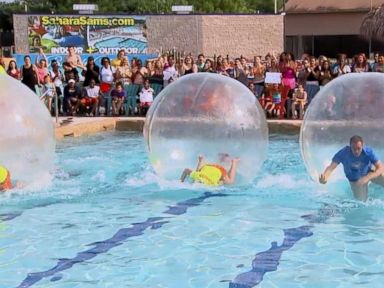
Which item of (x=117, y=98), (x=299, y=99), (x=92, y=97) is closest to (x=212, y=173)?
(x=299, y=99)

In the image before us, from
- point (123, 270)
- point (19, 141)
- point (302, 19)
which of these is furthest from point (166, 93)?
point (302, 19)

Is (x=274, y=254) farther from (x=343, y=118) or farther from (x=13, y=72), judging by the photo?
(x=13, y=72)

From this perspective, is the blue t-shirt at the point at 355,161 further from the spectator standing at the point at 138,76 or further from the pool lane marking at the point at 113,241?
Answer: the spectator standing at the point at 138,76

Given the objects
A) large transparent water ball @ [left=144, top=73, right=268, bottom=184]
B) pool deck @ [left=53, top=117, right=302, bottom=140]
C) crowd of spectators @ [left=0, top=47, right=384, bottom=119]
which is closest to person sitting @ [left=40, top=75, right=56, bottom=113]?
crowd of spectators @ [left=0, top=47, right=384, bottom=119]

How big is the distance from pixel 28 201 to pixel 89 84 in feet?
26.2

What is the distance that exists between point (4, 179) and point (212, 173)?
2.26 meters

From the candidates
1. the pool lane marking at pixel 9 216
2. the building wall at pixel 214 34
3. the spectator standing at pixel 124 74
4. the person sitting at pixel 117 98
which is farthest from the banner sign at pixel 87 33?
the pool lane marking at pixel 9 216

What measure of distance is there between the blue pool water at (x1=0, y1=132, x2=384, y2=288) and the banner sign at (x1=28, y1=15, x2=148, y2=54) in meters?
17.1

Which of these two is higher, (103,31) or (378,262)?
(103,31)

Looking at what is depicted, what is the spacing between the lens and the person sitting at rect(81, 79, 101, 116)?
15.5 metres

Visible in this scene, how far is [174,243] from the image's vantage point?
6.31m

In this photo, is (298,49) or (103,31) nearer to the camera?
(103,31)

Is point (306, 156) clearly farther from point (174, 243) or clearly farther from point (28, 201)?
point (28, 201)

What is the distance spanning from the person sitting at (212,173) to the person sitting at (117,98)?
760 centimetres
